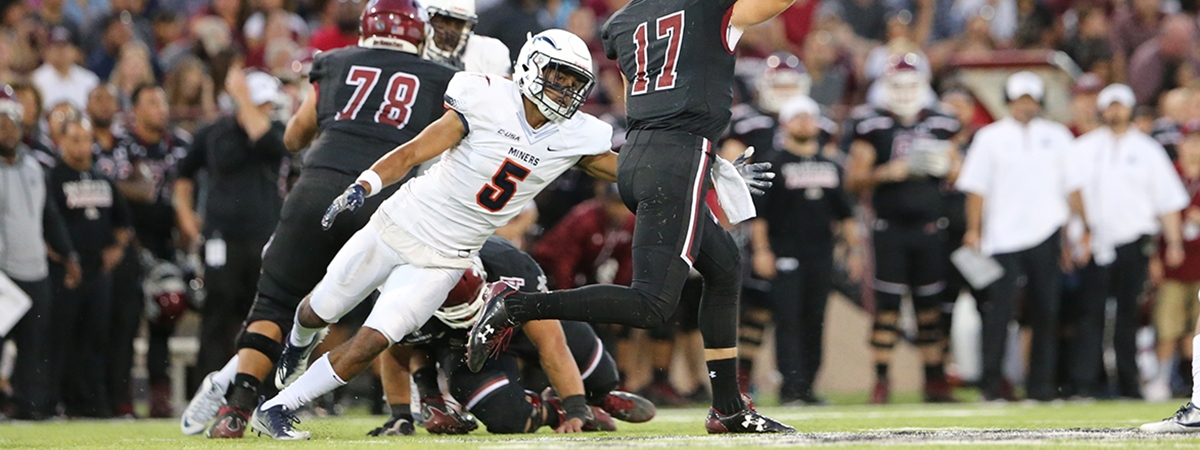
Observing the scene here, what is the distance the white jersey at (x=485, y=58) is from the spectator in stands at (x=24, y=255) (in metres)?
3.07

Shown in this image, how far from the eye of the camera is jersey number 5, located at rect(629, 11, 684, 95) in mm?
5734

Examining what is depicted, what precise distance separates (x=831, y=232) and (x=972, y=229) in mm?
1013

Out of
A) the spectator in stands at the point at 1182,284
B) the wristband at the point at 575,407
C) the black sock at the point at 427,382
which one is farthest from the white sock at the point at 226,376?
the spectator in stands at the point at 1182,284

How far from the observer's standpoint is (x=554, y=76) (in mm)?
5859

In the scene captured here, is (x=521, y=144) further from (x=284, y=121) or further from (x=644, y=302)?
(x=284, y=121)

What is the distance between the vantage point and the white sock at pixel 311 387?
19.2ft

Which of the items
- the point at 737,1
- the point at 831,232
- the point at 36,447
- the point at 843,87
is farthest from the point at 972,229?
the point at 36,447

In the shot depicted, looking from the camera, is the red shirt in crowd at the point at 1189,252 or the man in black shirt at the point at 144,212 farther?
the red shirt in crowd at the point at 1189,252

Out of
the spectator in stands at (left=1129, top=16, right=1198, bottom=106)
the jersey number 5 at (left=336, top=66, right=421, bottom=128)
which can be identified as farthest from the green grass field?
the spectator in stands at (left=1129, top=16, right=1198, bottom=106)

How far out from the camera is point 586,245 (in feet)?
32.9

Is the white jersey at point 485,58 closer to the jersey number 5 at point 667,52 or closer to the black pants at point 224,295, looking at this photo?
the jersey number 5 at point 667,52

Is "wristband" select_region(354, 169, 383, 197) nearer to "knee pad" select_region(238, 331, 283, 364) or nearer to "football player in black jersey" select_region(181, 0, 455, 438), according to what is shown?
"football player in black jersey" select_region(181, 0, 455, 438)

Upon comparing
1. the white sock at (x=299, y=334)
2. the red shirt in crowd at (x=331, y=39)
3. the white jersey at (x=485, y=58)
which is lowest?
the white sock at (x=299, y=334)

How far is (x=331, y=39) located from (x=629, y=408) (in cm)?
560
